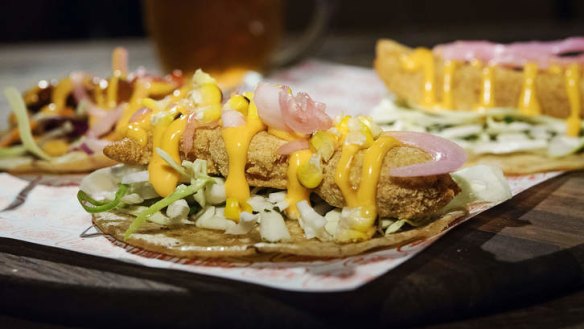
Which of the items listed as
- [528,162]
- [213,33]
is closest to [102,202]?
[528,162]

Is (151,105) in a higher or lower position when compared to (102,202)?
higher

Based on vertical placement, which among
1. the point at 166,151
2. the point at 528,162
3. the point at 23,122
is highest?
the point at 166,151

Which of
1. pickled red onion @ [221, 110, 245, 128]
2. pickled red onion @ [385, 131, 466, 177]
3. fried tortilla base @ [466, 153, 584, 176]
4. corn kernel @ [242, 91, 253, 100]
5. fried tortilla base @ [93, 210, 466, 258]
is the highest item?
corn kernel @ [242, 91, 253, 100]

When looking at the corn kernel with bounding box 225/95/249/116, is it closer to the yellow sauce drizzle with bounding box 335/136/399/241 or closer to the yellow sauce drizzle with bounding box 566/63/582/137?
the yellow sauce drizzle with bounding box 335/136/399/241

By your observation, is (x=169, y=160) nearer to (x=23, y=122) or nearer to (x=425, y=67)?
(x=23, y=122)

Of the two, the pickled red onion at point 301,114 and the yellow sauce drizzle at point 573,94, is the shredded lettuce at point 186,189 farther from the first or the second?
the yellow sauce drizzle at point 573,94

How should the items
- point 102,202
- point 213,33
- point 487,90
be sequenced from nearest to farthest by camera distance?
point 102,202 → point 487,90 → point 213,33

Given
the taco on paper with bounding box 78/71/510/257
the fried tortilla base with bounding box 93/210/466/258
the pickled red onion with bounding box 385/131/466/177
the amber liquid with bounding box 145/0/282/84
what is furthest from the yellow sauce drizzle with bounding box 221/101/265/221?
the amber liquid with bounding box 145/0/282/84
